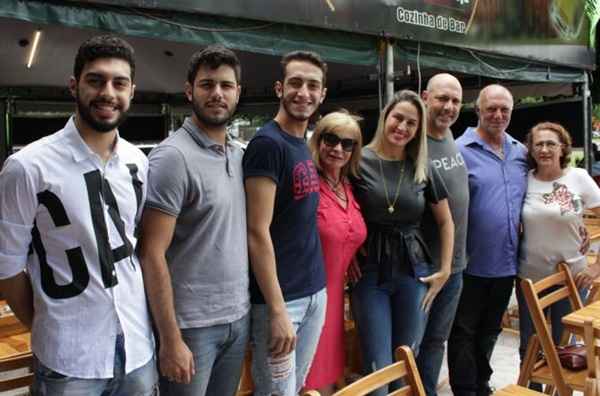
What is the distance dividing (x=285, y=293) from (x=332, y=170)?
60 centimetres

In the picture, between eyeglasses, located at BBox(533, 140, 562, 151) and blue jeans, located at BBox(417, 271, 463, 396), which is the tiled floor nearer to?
blue jeans, located at BBox(417, 271, 463, 396)

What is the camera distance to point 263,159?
6.27 ft

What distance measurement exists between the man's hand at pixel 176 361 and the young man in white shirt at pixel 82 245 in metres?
0.08

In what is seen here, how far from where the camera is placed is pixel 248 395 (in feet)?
9.65

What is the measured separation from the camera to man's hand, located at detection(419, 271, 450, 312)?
2.55 metres

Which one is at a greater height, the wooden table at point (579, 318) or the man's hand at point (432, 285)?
the man's hand at point (432, 285)

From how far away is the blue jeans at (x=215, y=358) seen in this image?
1.78 meters

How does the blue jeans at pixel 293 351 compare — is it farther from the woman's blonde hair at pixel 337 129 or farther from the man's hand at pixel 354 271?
the woman's blonde hair at pixel 337 129

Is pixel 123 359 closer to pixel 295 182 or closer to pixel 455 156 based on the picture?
pixel 295 182

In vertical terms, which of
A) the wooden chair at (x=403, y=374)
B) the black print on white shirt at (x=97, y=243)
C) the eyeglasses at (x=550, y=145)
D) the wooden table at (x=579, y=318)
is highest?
the eyeglasses at (x=550, y=145)

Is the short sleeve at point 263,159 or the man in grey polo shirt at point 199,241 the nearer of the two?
the man in grey polo shirt at point 199,241

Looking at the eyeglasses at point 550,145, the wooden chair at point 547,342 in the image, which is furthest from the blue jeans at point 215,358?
the eyeglasses at point 550,145

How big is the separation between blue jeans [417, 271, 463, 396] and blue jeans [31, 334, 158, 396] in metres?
1.60

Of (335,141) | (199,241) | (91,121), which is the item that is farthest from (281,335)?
(91,121)
